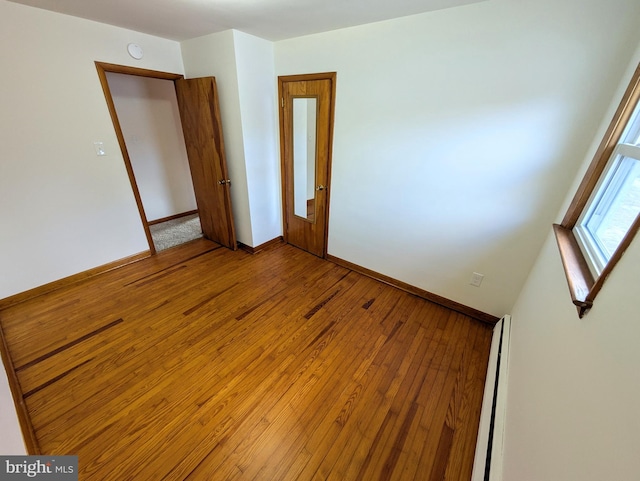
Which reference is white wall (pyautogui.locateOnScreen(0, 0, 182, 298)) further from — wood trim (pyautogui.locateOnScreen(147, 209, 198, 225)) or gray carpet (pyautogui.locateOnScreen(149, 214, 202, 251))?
wood trim (pyautogui.locateOnScreen(147, 209, 198, 225))

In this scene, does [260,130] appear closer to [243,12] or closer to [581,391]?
[243,12]

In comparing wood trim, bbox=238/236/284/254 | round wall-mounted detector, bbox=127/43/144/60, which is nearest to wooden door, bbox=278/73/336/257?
wood trim, bbox=238/236/284/254

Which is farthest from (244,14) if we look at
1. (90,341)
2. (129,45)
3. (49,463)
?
(49,463)

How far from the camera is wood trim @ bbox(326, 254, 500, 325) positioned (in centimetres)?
219

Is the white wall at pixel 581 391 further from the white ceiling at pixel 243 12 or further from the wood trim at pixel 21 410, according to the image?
the wood trim at pixel 21 410

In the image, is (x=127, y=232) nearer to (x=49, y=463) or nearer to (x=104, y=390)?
(x=104, y=390)

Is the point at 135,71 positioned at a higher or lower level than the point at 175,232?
higher

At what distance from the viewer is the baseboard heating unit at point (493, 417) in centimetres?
115

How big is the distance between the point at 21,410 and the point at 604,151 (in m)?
3.39

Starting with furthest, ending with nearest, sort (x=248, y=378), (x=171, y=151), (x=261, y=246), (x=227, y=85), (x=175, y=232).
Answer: (x=171, y=151) → (x=175, y=232) → (x=261, y=246) → (x=227, y=85) → (x=248, y=378)

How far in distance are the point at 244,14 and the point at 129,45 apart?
1.29 metres

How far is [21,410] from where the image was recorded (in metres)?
1.39

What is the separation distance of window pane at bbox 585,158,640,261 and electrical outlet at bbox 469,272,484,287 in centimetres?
83

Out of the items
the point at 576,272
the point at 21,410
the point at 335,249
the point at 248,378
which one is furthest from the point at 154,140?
the point at 576,272
